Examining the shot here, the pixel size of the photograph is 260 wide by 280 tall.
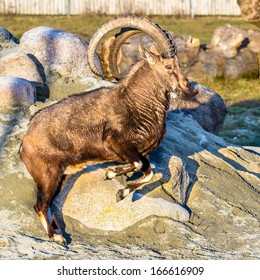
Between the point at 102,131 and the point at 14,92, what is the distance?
2.20 m

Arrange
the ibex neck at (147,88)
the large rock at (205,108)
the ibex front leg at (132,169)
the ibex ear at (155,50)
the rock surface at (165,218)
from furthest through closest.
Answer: the large rock at (205,108), the ibex ear at (155,50), the ibex neck at (147,88), the ibex front leg at (132,169), the rock surface at (165,218)

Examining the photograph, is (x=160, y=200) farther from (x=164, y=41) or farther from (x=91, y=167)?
(x=164, y=41)

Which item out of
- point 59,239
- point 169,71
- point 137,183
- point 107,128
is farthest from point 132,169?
point 169,71

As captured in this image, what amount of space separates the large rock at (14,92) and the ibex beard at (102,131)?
4.92 feet

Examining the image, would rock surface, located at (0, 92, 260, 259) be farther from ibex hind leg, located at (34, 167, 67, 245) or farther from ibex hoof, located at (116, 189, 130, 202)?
ibex hoof, located at (116, 189, 130, 202)

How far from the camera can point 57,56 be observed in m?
13.6

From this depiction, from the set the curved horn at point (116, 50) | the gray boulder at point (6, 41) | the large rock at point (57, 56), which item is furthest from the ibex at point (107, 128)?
the gray boulder at point (6, 41)

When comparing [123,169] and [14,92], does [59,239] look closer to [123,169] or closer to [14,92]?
[123,169]

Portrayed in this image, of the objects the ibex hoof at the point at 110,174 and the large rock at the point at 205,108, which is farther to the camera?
the large rock at the point at 205,108

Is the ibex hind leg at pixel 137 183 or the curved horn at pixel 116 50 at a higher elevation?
the curved horn at pixel 116 50

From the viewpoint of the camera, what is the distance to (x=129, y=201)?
34.3 ft

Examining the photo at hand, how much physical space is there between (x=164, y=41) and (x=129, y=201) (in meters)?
2.13

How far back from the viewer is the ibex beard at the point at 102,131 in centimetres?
1005

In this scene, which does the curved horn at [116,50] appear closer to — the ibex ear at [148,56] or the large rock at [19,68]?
the ibex ear at [148,56]
